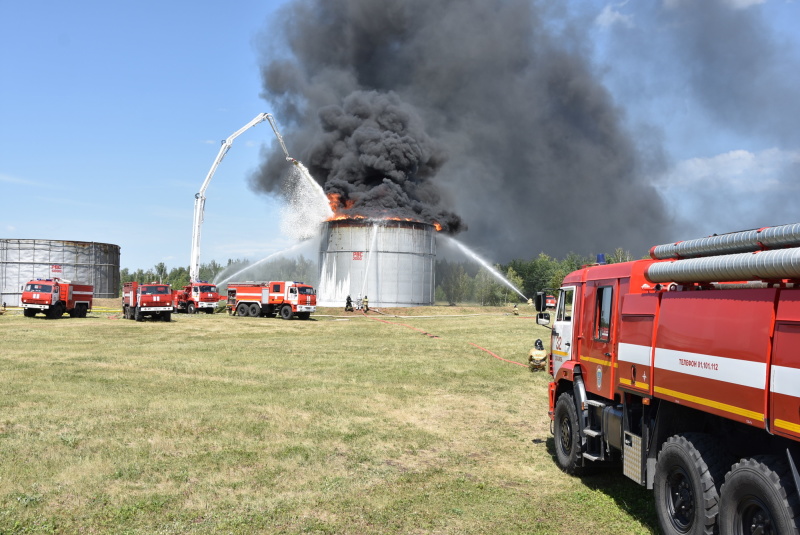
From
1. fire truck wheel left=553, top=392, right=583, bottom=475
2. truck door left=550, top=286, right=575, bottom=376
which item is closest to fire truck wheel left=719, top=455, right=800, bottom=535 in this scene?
fire truck wheel left=553, top=392, right=583, bottom=475

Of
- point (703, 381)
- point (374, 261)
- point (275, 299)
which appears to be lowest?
point (275, 299)

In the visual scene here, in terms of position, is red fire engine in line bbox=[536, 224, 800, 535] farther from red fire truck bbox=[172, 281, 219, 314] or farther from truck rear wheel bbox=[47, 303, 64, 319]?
red fire truck bbox=[172, 281, 219, 314]

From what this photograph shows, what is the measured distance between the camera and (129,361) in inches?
800

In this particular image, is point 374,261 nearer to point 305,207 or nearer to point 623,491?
point 305,207

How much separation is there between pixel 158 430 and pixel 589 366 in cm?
726

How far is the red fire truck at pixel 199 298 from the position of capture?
51.1 metres

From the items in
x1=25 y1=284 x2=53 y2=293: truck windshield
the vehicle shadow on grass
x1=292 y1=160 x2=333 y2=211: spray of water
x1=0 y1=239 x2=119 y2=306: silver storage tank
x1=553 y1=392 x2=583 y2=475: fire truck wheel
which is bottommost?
the vehicle shadow on grass

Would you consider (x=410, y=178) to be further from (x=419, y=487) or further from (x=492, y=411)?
(x=419, y=487)

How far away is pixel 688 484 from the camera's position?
620 cm

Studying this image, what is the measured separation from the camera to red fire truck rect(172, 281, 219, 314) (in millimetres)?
51125

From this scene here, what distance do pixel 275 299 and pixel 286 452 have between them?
3684 centimetres

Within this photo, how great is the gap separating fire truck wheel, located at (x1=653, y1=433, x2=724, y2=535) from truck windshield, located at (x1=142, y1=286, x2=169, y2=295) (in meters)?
38.5

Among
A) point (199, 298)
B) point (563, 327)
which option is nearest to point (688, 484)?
point (563, 327)

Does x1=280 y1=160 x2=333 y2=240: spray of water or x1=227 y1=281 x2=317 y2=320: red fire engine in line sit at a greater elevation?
x1=280 y1=160 x2=333 y2=240: spray of water
